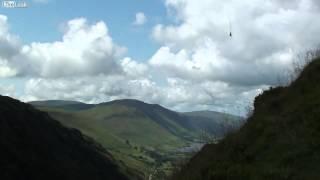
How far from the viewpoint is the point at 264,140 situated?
69.9ft

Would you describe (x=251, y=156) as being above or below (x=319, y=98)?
below

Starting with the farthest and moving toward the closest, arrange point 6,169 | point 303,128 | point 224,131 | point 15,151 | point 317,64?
point 15,151 < point 6,169 < point 224,131 < point 317,64 < point 303,128

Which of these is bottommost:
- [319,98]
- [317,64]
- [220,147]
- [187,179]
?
[187,179]

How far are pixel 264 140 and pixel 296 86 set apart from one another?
16.1ft

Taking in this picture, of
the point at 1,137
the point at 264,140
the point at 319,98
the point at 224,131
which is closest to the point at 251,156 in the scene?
the point at 264,140

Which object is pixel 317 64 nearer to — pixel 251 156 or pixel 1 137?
pixel 251 156

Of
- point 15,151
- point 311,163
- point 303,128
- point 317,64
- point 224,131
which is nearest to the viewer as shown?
point 311,163

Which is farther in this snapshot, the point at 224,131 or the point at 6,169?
the point at 6,169

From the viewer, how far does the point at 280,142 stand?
20016mm

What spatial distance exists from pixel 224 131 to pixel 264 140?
10.0 metres

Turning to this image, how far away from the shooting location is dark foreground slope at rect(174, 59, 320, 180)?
1777 centimetres

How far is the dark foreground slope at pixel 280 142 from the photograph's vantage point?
1777 centimetres

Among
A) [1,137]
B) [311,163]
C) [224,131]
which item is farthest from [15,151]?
[311,163]

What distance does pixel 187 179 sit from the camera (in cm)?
2266
